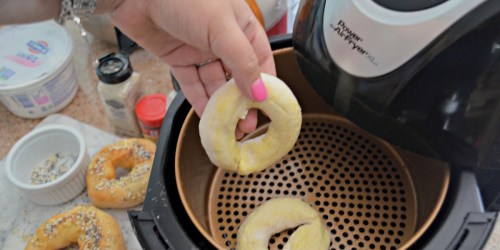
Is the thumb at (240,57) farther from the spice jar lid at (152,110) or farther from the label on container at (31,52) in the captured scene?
the label on container at (31,52)

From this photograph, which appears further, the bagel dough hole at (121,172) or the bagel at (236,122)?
the bagel dough hole at (121,172)

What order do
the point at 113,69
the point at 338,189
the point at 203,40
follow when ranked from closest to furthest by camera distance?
the point at 203,40 → the point at 338,189 → the point at 113,69

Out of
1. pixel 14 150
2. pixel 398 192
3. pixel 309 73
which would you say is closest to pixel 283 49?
pixel 309 73

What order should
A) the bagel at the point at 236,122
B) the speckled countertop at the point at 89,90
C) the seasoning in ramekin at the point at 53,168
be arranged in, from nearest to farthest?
the bagel at the point at 236,122 → the seasoning in ramekin at the point at 53,168 → the speckled countertop at the point at 89,90

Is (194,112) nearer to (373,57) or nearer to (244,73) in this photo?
(244,73)

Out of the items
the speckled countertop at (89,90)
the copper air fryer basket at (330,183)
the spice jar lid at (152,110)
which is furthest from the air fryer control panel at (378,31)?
the speckled countertop at (89,90)

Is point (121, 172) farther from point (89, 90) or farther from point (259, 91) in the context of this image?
point (259, 91)

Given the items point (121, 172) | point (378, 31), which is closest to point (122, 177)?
point (121, 172)

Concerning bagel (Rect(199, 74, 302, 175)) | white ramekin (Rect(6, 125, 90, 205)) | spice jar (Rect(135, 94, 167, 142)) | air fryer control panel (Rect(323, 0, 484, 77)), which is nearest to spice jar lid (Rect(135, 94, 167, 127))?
spice jar (Rect(135, 94, 167, 142))
